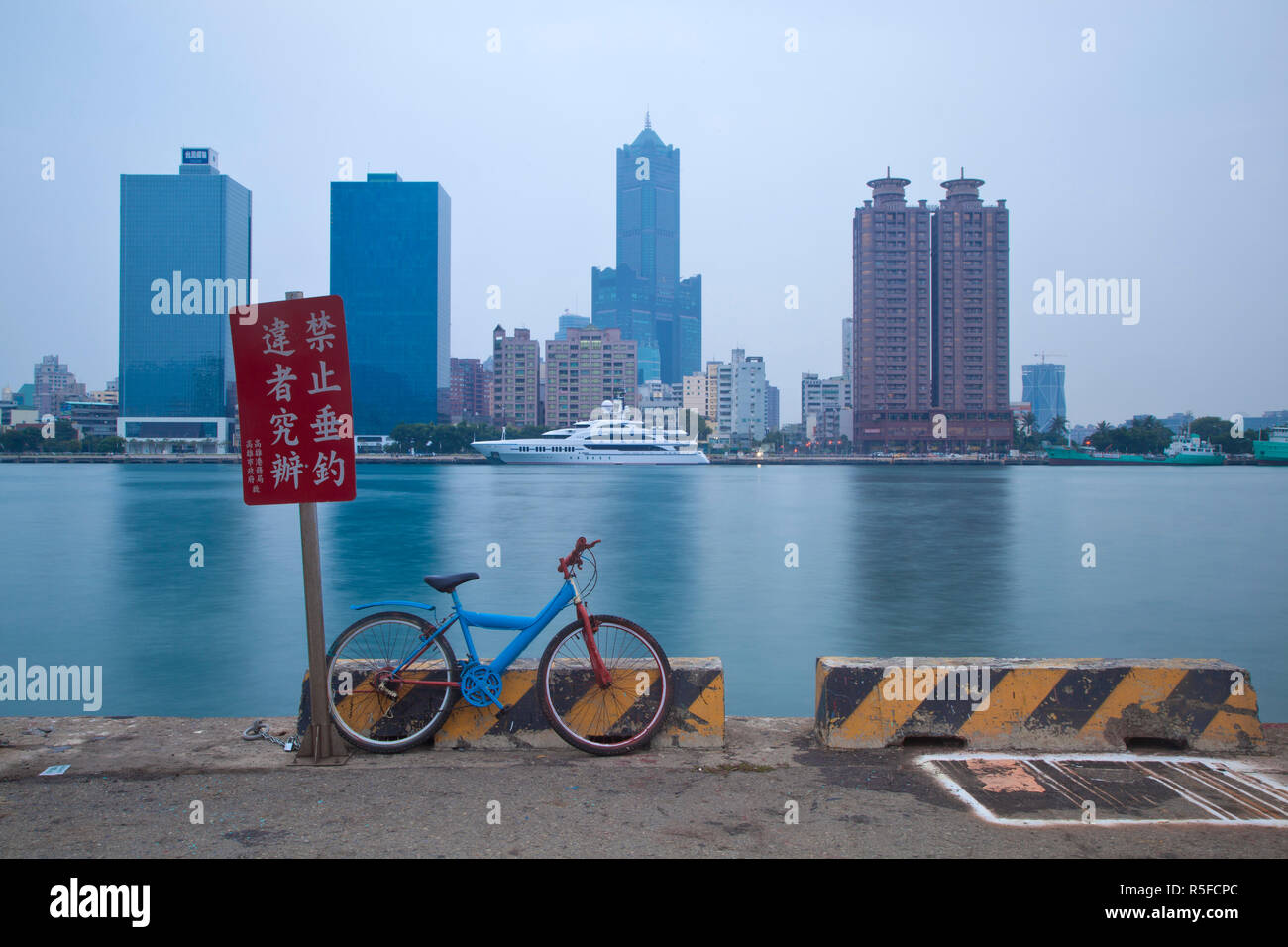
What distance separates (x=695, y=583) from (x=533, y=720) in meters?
21.7

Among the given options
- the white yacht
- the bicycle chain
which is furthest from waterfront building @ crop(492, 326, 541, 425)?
the bicycle chain

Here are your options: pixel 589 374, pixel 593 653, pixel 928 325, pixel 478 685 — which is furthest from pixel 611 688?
pixel 589 374

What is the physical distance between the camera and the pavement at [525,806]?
13.1 feet

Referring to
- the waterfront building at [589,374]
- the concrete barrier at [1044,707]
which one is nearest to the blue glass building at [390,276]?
the waterfront building at [589,374]

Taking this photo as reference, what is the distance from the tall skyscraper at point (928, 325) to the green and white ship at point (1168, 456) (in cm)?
1747

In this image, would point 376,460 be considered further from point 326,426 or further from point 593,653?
point 593,653

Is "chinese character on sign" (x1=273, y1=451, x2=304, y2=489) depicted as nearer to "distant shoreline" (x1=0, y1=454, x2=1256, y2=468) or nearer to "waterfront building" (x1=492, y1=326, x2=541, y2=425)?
"distant shoreline" (x1=0, y1=454, x2=1256, y2=468)

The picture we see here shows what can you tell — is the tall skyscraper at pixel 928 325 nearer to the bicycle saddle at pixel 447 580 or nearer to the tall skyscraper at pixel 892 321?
the tall skyscraper at pixel 892 321

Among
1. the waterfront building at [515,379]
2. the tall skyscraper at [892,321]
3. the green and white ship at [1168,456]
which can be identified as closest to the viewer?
the tall skyscraper at [892,321]

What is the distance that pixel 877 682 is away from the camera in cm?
541

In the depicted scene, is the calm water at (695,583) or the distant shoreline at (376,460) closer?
the calm water at (695,583)

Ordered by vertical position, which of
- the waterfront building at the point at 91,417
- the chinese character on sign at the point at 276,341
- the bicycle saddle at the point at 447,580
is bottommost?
the bicycle saddle at the point at 447,580
